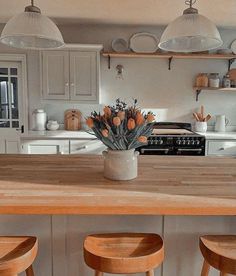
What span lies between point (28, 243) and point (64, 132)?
2747 mm

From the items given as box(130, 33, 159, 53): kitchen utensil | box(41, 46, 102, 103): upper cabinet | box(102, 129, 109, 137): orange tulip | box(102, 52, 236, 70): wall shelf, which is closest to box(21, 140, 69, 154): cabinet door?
box(41, 46, 102, 103): upper cabinet

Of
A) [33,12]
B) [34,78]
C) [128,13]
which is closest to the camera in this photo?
[33,12]

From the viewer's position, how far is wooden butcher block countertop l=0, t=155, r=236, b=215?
1302mm

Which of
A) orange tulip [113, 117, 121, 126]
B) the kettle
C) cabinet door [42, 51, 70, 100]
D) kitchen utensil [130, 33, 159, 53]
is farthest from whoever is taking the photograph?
the kettle

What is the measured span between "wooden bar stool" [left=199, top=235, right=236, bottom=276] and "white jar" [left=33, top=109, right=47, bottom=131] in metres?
3.21

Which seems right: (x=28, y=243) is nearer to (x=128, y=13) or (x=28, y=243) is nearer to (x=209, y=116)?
(x=128, y=13)

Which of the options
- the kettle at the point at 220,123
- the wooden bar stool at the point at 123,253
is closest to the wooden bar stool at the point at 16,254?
the wooden bar stool at the point at 123,253

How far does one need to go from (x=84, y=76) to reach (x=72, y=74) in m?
0.16

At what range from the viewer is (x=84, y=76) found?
3.94m

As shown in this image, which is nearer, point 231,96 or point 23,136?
point 23,136

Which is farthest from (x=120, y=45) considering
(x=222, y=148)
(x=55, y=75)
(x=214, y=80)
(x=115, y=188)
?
(x=115, y=188)

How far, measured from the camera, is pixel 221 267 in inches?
50.7

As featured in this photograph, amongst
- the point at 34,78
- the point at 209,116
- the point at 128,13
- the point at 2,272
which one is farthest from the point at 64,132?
the point at 2,272

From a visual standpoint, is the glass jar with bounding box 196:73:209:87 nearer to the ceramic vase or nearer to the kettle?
the kettle
